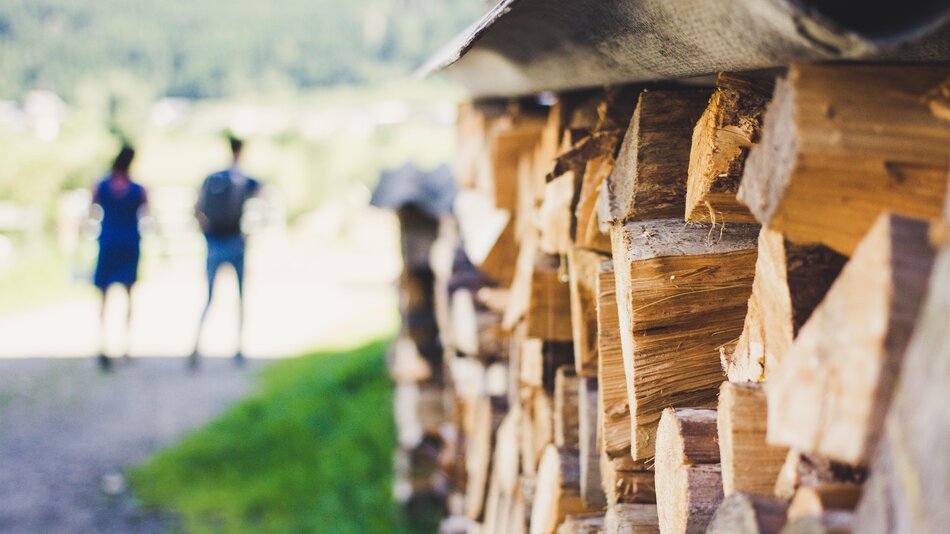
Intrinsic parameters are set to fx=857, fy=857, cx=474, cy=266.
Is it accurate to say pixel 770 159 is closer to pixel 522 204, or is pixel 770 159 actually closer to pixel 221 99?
pixel 522 204

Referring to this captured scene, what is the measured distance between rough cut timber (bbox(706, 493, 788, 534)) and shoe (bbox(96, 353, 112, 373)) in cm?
620

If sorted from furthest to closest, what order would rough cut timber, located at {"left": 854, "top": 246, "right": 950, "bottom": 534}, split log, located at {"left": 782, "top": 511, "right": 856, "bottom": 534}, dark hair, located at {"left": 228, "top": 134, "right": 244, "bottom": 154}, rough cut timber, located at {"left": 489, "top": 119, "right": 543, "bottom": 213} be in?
dark hair, located at {"left": 228, "top": 134, "right": 244, "bottom": 154} → rough cut timber, located at {"left": 489, "top": 119, "right": 543, "bottom": 213} → split log, located at {"left": 782, "top": 511, "right": 856, "bottom": 534} → rough cut timber, located at {"left": 854, "top": 246, "right": 950, "bottom": 534}

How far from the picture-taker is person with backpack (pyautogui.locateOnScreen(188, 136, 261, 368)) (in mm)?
5715

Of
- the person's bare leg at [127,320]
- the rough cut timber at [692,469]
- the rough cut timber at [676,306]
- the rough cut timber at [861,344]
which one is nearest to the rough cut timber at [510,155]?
the rough cut timber at [676,306]

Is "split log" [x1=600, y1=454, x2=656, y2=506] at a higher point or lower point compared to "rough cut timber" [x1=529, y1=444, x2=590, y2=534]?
higher

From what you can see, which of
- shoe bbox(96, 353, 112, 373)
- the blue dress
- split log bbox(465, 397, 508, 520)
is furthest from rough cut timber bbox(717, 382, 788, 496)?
shoe bbox(96, 353, 112, 373)

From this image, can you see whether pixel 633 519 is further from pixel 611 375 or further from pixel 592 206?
pixel 592 206

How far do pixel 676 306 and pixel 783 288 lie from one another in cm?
30

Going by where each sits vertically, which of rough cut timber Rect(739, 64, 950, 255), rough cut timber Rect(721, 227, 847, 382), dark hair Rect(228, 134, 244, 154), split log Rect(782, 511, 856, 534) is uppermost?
dark hair Rect(228, 134, 244, 154)

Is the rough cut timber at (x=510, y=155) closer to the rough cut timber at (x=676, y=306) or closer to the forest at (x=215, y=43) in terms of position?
the rough cut timber at (x=676, y=306)

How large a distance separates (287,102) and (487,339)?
39.9 metres

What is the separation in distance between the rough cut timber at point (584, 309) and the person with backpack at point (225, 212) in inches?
174

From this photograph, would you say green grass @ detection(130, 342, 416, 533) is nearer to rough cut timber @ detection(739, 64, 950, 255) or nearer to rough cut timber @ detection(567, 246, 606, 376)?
rough cut timber @ detection(567, 246, 606, 376)

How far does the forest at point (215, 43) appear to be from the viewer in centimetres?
4734
